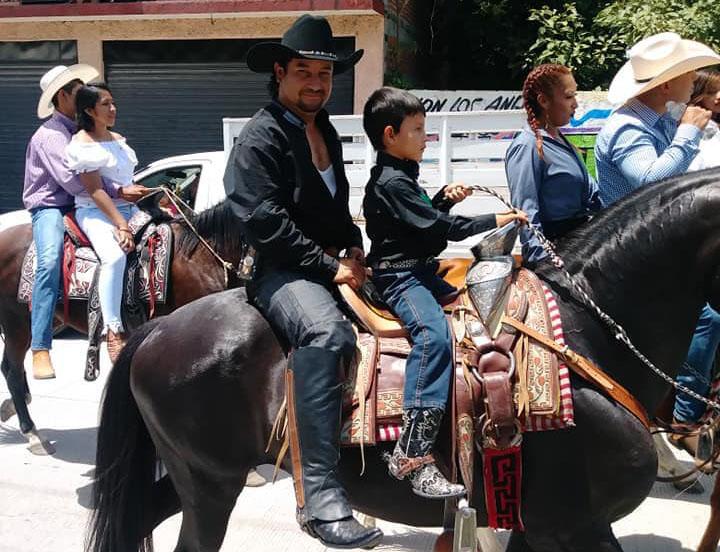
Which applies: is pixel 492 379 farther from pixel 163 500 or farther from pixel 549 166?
pixel 163 500

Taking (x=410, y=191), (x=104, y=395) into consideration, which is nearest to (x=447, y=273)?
(x=410, y=191)

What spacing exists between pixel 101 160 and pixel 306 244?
9.36 ft

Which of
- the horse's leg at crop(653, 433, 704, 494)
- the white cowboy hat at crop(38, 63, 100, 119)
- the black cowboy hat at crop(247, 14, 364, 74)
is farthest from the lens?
the white cowboy hat at crop(38, 63, 100, 119)

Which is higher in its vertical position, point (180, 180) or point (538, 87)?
point (538, 87)

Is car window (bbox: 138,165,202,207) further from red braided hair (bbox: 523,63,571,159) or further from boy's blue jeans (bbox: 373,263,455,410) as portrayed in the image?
boy's blue jeans (bbox: 373,263,455,410)

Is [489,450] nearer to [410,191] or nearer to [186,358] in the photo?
[410,191]

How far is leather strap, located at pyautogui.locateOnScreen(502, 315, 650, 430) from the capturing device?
2514 mm

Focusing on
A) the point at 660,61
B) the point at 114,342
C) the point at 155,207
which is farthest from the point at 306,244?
the point at 155,207

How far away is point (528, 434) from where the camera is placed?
8.40ft

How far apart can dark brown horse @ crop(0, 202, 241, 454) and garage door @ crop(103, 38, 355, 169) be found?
7342 mm

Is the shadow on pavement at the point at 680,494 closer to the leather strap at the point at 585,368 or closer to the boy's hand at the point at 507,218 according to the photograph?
the leather strap at the point at 585,368

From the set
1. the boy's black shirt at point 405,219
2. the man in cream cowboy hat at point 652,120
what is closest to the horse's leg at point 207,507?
the boy's black shirt at point 405,219

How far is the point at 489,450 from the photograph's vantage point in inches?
100.0

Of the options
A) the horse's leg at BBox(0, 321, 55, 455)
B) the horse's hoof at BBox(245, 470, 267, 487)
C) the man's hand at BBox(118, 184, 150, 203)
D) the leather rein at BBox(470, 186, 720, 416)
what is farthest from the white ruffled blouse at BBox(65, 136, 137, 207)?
the leather rein at BBox(470, 186, 720, 416)
